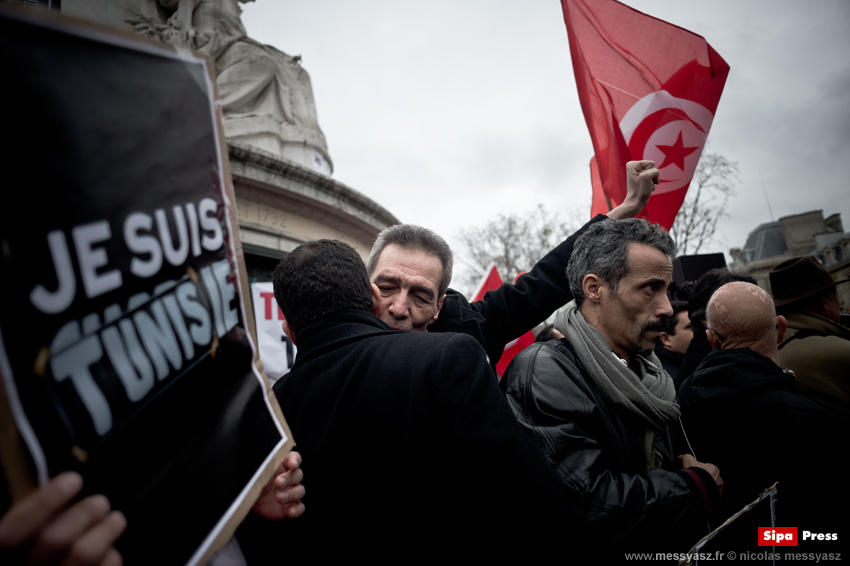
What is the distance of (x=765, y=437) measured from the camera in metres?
1.68

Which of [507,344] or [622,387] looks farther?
[507,344]

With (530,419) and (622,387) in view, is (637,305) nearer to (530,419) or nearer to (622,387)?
(622,387)

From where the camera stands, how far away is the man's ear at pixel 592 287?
6.24ft

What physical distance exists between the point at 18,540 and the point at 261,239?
18.6 ft

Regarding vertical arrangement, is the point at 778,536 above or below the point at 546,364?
below

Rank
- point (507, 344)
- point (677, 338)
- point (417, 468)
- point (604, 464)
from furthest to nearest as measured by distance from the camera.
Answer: point (507, 344), point (677, 338), point (604, 464), point (417, 468)

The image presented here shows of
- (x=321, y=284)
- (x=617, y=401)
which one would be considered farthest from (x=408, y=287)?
(x=617, y=401)

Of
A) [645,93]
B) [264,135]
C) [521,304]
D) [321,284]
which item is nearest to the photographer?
[321,284]

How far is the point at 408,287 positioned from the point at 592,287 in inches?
32.9

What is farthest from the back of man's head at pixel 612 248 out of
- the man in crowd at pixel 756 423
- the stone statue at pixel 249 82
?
the stone statue at pixel 249 82

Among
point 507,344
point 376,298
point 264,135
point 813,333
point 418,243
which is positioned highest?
point 264,135

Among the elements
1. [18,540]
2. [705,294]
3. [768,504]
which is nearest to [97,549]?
[18,540]

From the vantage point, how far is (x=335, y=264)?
1416 millimetres

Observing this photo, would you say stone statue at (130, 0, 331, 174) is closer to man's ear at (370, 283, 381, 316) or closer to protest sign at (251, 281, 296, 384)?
protest sign at (251, 281, 296, 384)
